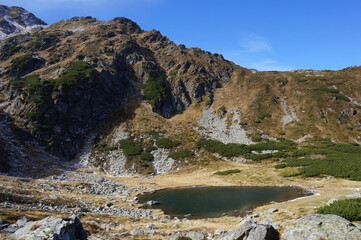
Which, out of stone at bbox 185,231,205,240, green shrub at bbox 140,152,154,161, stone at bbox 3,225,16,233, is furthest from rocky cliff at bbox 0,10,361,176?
stone at bbox 3,225,16,233

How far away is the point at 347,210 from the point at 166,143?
5280 centimetres

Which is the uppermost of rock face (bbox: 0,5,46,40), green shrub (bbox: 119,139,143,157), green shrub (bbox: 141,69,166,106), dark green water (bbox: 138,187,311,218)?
rock face (bbox: 0,5,46,40)

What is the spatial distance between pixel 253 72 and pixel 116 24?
108 m

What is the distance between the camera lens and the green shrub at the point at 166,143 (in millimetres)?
63566

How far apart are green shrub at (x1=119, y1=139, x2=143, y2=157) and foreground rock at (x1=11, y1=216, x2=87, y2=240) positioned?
4893 cm

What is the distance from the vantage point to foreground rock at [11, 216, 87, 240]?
10.0 m

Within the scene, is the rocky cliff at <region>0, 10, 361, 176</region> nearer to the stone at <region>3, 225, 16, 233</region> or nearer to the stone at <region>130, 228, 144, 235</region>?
the stone at <region>130, 228, 144, 235</region>

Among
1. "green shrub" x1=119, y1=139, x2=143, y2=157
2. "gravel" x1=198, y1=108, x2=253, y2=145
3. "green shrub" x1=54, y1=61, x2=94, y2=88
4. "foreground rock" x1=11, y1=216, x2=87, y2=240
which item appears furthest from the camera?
"green shrub" x1=54, y1=61, x2=94, y2=88

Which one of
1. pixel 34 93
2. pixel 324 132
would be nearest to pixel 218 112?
pixel 324 132

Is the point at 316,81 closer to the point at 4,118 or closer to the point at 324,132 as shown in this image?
the point at 324,132

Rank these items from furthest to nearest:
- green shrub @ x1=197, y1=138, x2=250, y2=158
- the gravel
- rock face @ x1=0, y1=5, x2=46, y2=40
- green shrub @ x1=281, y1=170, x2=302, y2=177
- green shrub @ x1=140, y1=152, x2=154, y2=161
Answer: rock face @ x1=0, y1=5, x2=46, y2=40, the gravel, green shrub @ x1=197, y1=138, x2=250, y2=158, green shrub @ x1=140, y1=152, x2=154, y2=161, green shrub @ x1=281, y1=170, x2=302, y2=177

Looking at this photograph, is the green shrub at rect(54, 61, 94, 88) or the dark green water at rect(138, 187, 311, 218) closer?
the dark green water at rect(138, 187, 311, 218)

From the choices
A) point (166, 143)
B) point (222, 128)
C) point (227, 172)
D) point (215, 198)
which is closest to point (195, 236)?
point (215, 198)

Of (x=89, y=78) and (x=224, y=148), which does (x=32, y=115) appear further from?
(x=224, y=148)
